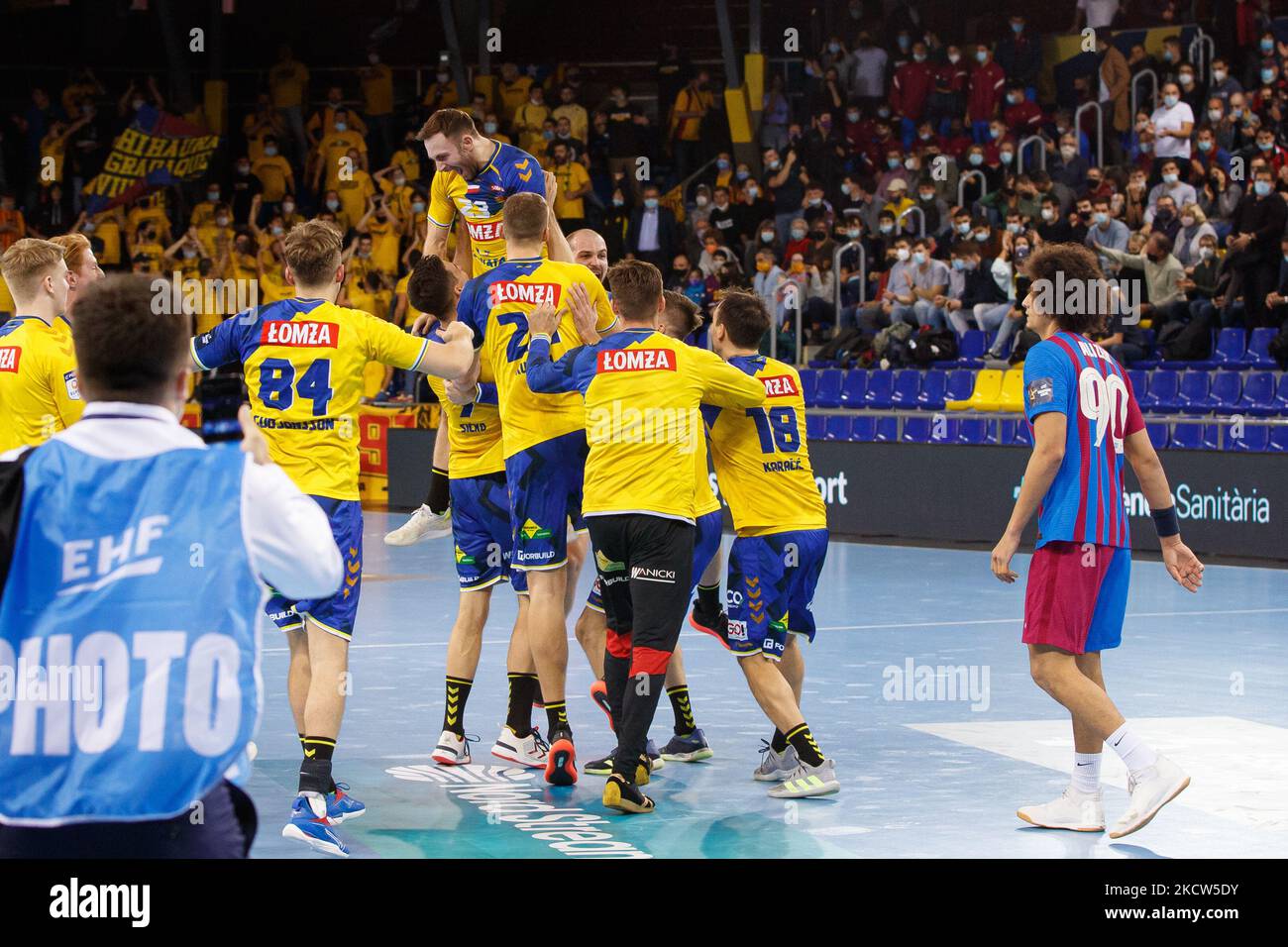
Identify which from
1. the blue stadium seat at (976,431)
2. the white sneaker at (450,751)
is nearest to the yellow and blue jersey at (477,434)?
the white sneaker at (450,751)

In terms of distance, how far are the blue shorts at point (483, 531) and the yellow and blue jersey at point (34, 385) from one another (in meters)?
1.88

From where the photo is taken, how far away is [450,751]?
7.93m

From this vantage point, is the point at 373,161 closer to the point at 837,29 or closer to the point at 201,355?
the point at 837,29

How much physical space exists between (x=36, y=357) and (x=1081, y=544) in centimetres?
460

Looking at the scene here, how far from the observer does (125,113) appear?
91.5ft

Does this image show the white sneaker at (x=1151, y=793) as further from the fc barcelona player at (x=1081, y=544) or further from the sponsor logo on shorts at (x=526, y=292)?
the sponsor logo on shorts at (x=526, y=292)

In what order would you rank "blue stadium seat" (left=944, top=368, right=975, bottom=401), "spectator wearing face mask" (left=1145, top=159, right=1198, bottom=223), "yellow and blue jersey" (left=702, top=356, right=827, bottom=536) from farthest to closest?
"spectator wearing face mask" (left=1145, top=159, right=1198, bottom=223) → "blue stadium seat" (left=944, top=368, right=975, bottom=401) → "yellow and blue jersey" (left=702, top=356, right=827, bottom=536)

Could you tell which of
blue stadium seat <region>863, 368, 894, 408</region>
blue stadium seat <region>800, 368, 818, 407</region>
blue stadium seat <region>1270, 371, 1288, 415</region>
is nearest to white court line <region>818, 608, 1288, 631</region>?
blue stadium seat <region>1270, 371, 1288, 415</region>

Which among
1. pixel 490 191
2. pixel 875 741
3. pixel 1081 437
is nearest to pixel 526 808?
pixel 875 741

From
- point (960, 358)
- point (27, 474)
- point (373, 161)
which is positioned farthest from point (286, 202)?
point (27, 474)

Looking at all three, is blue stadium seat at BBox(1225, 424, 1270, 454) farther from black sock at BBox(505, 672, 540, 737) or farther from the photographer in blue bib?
the photographer in blue bib

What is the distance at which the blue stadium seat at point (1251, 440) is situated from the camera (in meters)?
15.9

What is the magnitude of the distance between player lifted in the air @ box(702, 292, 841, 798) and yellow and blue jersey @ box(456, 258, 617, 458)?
66 centimetres

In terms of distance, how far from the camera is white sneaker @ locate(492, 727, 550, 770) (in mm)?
8023
